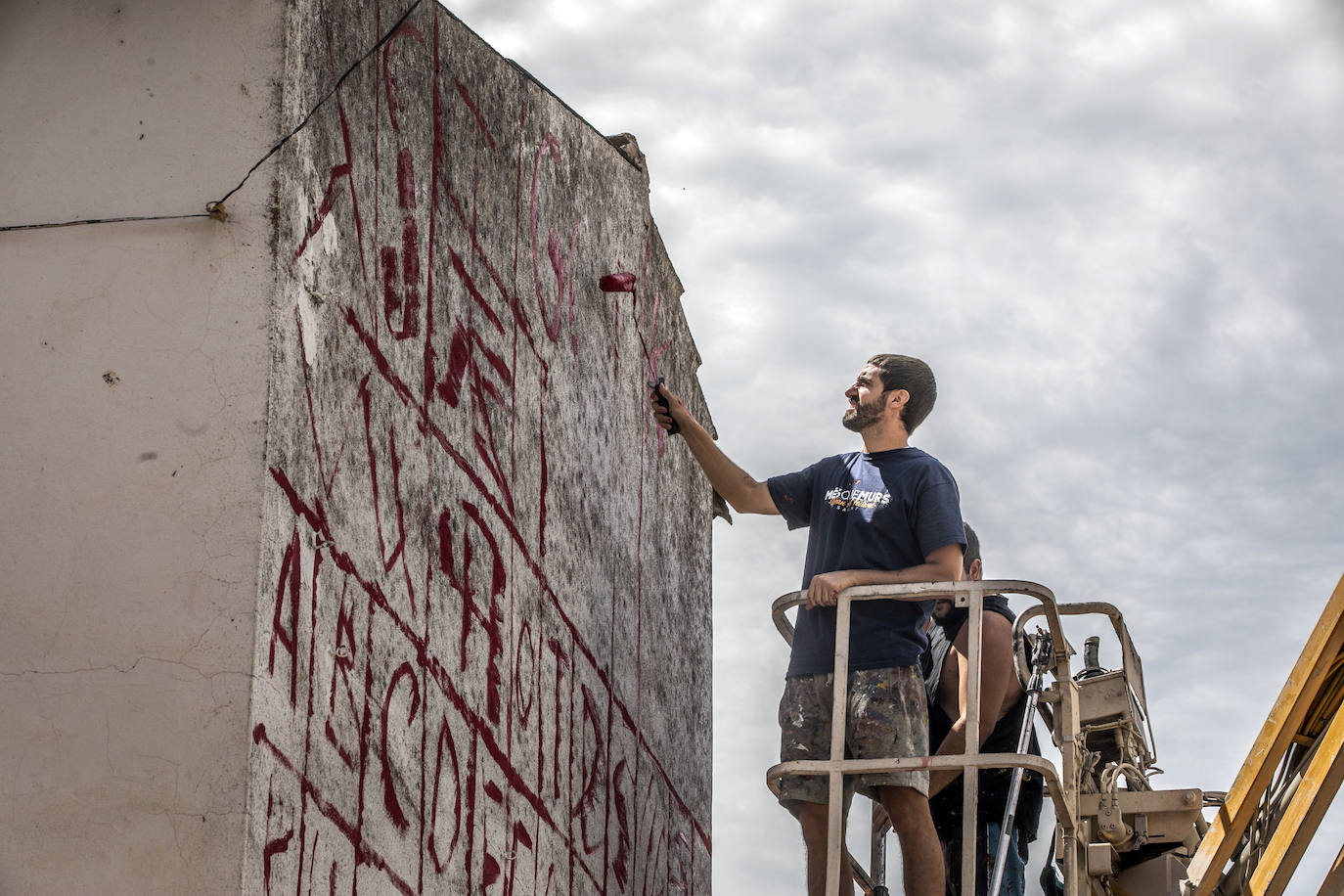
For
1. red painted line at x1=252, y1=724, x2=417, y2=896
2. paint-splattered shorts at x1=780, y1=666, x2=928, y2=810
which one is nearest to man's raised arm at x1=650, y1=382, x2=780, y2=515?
paint-splattered shorts at x1=780, y1=666, x2=928, y2=810

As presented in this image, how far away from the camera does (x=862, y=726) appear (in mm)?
5316

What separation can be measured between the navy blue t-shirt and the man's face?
124 millimetres

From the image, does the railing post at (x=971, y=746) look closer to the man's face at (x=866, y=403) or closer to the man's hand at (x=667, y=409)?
the man's face at (x=866, y=403)

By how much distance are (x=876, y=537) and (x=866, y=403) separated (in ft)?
2.07

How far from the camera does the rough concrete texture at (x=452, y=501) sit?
168 inches

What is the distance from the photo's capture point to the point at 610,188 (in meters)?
7.22

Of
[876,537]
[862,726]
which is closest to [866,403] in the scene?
[876,537]

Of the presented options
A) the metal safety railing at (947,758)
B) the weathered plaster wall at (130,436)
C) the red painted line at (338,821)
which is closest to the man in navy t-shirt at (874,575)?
the metal safety railing at (947,758)

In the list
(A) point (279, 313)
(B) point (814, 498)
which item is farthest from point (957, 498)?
(A) point (279, 313)

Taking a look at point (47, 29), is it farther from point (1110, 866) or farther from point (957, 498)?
point (1110, 866)

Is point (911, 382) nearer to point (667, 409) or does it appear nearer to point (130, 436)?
point (667, 409)

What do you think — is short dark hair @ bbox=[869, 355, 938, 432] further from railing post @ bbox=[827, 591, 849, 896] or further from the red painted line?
the red painted line

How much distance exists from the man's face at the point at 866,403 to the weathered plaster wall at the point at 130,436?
2.62 meters

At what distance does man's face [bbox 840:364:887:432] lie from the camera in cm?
613
